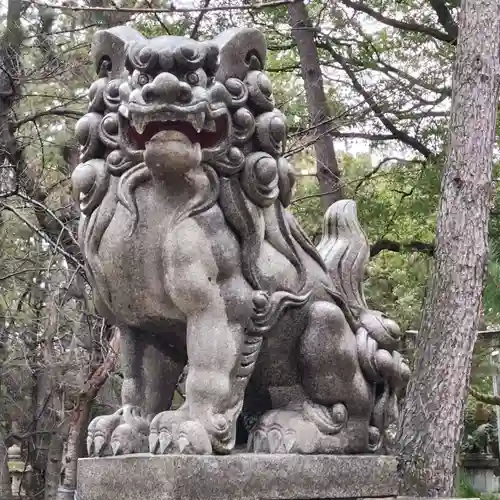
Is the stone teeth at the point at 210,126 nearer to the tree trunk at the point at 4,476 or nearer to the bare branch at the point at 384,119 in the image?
the bare branch at the point at 384,119

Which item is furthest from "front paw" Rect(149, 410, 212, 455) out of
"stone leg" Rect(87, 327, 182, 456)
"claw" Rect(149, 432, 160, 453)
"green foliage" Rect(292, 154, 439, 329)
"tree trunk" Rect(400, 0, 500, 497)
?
"green foliage" Rect(292, 154, 439, 329)

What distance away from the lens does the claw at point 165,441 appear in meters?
2.18

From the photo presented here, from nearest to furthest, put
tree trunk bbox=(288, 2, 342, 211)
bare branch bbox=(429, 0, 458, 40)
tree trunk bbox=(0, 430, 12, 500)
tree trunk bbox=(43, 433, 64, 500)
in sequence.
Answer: tree trunk bbox=(288, 2, 342, 211), bare branch bbox=(429, 0, 458, 40), tree trunk bbox=(43, 433, 64, 500), tree trunk bbox=(0, 430, 12, 500)

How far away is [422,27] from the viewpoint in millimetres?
8539

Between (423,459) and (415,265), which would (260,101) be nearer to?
(423,459)

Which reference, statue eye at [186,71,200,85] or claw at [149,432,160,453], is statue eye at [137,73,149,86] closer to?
statue eye at [186,71,200,85]

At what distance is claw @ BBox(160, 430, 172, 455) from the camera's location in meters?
2.18

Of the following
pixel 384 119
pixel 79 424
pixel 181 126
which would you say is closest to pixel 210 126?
pixel 181 126

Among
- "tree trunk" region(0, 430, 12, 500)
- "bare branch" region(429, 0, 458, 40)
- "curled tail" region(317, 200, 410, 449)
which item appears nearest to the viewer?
"curled tail" region(317, 200, 410, 449)

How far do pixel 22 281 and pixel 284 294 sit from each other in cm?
636

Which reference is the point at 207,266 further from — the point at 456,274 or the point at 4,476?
the point at 4,476

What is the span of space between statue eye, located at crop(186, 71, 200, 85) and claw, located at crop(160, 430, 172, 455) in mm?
1066

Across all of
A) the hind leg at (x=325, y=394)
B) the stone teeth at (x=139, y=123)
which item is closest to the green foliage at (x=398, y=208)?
the hind leg at (x=325, y=394)

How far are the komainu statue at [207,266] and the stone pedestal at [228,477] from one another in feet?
0.16
